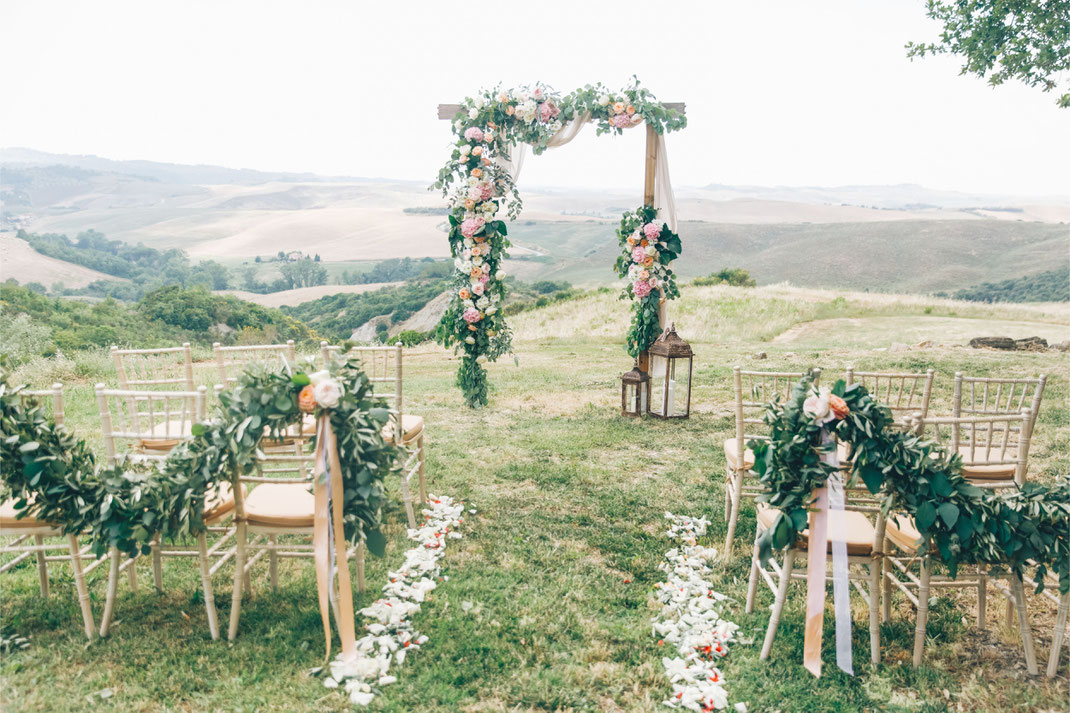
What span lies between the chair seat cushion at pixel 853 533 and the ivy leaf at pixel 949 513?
35 centimetres

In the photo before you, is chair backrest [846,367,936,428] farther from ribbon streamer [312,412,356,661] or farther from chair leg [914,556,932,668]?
ribbon streamer [312,412,356,661]

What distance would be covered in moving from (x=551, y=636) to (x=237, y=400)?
184 centimetres

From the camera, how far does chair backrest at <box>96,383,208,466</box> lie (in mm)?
3049

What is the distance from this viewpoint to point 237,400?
9.23 feet

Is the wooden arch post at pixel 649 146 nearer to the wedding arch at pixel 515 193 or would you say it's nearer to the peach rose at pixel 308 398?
the wedding arch at pixel 515 193

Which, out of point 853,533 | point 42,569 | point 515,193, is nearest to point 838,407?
point 853,533

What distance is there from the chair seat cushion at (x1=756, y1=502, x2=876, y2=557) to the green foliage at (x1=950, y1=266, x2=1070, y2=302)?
36.0 metres

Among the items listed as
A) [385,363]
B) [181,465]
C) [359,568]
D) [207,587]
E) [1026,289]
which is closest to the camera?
[181,465]

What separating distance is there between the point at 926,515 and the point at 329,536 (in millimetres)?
2565

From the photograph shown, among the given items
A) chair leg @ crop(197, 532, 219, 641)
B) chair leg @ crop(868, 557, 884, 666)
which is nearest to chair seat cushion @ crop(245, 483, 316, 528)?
chair leg @ crop(197, 532, 219, 641)

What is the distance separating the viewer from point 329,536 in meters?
2.92

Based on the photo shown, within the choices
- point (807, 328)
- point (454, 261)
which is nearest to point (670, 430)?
point (454, 261)

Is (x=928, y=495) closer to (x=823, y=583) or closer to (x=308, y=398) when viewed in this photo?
(x=823, y=583)

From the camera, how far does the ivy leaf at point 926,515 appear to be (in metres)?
2.65
